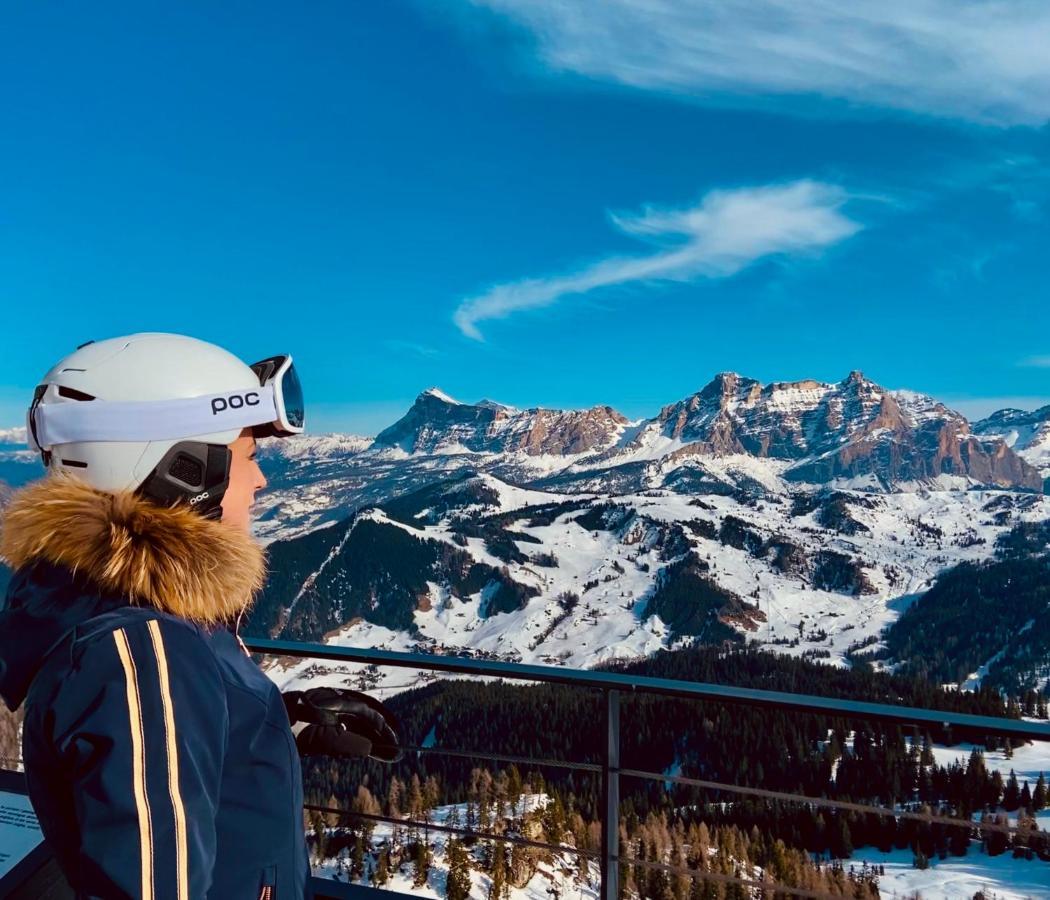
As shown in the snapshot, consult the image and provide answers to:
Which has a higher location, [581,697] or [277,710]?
[277,710]

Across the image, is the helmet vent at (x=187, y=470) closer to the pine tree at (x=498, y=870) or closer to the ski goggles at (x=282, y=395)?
the ski goggles at (x=282, y=395)

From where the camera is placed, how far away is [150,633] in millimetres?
1179

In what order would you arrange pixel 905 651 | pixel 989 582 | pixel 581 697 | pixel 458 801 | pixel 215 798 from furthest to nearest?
pixel 989 582, pixel 905 651, pixel 581 697, pixel 458 801, pixel 215 798

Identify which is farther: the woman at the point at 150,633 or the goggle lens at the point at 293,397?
the goggle lens at the point at 293,397

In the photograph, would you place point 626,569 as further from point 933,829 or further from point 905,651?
point 933,829

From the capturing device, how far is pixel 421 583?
162000mm

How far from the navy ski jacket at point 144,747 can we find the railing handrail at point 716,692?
3.54 ft

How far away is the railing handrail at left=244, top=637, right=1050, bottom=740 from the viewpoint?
2.26 m

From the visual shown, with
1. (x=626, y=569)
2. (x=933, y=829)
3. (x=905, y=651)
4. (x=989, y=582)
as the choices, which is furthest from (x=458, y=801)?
(x=989, y=582)

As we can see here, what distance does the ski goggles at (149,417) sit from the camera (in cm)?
148

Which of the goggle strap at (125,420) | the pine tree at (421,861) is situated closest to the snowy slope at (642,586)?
the pine tree at (421,861)

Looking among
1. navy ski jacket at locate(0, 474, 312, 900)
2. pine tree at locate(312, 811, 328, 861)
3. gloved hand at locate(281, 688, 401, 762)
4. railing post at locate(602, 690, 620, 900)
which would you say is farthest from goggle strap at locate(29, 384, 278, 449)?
pine tree at locate(312, 811, 328, 861)

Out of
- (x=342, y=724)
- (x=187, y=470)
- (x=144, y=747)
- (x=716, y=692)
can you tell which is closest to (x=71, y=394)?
(x=187, y=470)

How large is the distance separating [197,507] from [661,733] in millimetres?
59793
